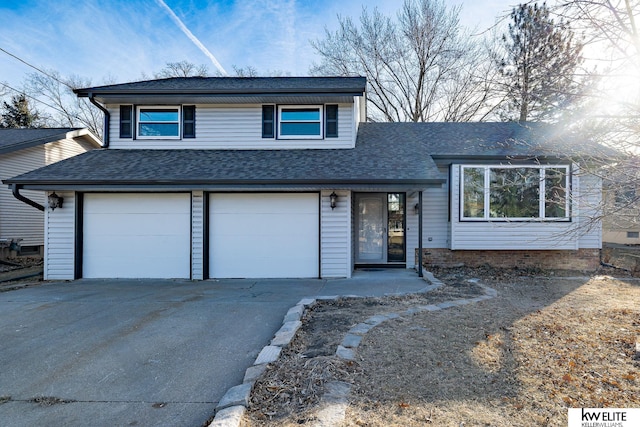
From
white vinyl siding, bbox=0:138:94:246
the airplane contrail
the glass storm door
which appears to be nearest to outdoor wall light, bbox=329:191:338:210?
the glass storm door

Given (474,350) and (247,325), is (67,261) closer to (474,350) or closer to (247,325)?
(247,325)

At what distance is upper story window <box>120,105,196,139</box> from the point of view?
9.70 m

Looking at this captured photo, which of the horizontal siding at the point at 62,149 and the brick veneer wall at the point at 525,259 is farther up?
the horizontal siding at the point at 62,149

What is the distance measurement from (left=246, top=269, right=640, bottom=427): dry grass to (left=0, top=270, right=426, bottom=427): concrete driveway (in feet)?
2.27

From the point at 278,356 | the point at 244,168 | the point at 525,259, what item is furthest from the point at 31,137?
the point at 525,259

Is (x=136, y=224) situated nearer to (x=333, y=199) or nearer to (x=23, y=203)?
(x=333, y=199)

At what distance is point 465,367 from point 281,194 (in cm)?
598

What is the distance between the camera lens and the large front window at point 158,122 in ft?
32.0

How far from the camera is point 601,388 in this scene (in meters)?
2.96

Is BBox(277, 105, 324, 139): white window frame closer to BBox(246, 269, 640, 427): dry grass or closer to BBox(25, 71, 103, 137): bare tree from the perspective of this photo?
BBox(246, 269, 640, 427): dry grass

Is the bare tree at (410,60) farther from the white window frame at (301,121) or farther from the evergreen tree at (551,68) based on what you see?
the evergreen tree at (551,68)

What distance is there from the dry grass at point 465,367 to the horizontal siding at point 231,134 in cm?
530

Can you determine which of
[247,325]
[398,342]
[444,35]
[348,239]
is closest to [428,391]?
[398,342]
